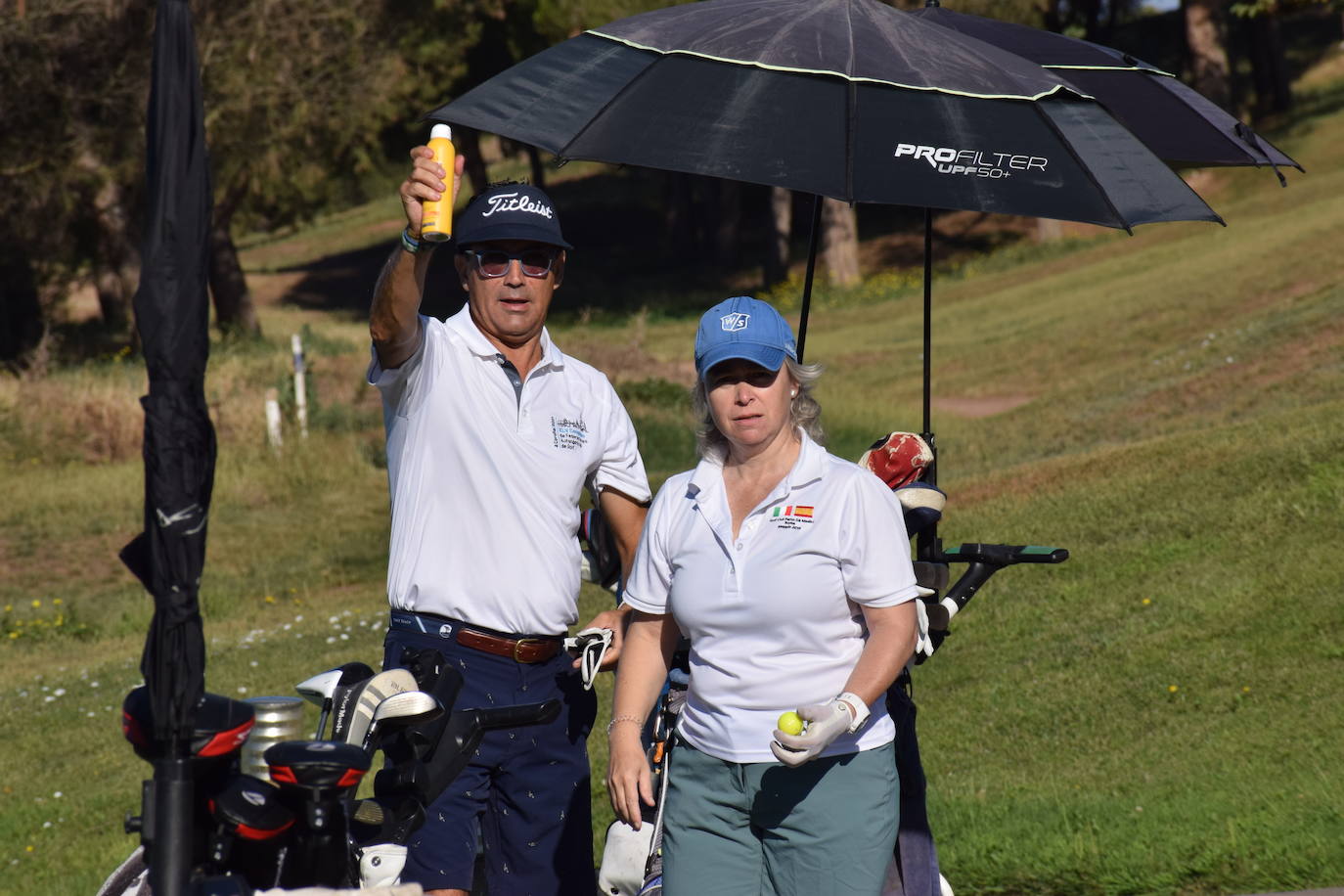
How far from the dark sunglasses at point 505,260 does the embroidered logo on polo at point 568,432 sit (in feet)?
1.35

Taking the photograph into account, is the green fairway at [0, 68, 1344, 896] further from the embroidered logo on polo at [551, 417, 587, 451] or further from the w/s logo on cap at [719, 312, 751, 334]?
the w/s logo on cap at [719, 312, 751, 334]

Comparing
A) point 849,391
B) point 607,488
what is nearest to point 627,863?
point 607,488

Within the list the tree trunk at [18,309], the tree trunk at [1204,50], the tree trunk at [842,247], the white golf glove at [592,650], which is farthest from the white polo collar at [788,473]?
the tree trunk at [1204,50]

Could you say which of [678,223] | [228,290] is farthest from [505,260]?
[678,223]

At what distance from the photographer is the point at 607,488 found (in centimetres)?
465

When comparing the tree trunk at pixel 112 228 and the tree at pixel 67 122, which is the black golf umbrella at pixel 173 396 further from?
the tree trunk at pixel 112 228

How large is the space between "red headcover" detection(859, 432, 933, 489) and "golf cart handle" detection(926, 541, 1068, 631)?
0.24 metres

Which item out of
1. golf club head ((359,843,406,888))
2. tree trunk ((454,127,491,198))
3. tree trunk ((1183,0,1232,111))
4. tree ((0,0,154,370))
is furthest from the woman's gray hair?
tree trunk ((454,127,491,198))

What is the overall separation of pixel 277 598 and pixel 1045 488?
6509mm

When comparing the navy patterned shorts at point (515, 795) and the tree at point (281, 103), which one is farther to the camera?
the tree at point (281, 103)

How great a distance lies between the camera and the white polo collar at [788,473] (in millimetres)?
3691

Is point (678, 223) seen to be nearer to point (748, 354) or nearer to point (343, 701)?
point (748, 354)

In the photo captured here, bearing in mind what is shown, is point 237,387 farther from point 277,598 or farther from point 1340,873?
point 1340,873

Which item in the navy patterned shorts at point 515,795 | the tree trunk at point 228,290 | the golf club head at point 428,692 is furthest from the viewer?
the tree trunk at point 228,290
